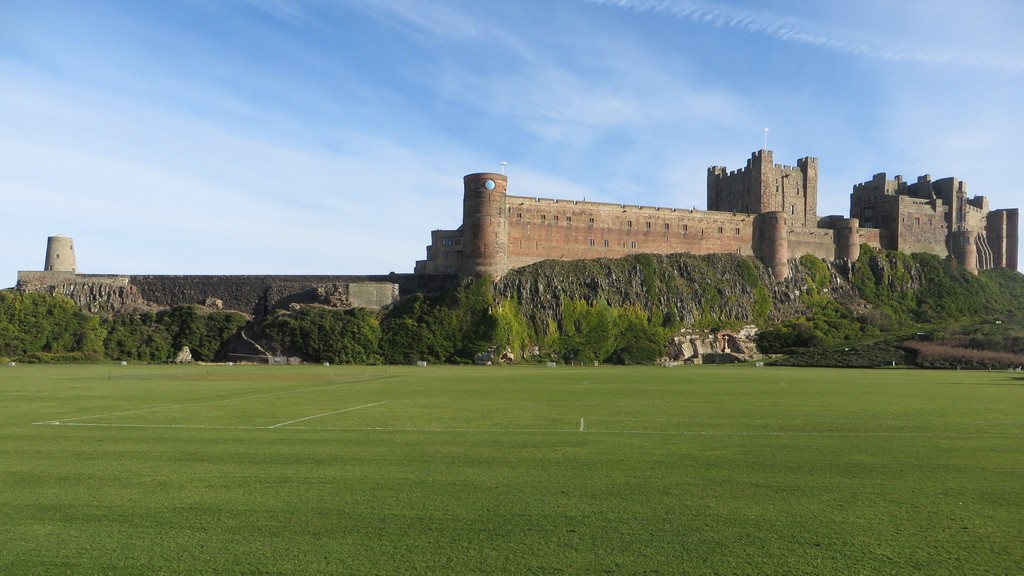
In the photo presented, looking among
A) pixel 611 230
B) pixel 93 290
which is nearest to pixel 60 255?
pixel 93 290

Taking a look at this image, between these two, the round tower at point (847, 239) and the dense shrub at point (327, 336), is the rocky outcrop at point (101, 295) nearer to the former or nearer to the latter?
the dense shrub at point (327, 336)

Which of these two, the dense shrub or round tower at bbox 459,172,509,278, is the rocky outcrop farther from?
round tower at bbox 459,172,509,278

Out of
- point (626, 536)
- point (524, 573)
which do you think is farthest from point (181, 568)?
point (626, 536)

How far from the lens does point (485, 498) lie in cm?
919

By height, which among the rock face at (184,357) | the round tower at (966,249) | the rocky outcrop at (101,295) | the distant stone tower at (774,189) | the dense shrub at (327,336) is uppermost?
the distant stone tower at (774,189)

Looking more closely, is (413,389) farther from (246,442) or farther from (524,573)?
(524,573)

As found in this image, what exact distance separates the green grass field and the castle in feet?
189

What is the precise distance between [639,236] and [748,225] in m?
13.3

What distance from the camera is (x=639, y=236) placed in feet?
272

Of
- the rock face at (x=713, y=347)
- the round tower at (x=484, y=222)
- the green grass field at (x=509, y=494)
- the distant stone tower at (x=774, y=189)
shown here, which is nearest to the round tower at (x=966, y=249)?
the distant stone tower at (x=774, y=189)

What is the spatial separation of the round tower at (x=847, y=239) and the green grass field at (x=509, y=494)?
76.0 metres

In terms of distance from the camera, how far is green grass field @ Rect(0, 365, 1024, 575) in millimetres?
7055

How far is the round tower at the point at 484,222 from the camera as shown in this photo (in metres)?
74.1

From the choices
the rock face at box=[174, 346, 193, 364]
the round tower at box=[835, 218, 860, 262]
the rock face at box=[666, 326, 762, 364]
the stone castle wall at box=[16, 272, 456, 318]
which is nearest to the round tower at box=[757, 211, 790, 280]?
the round tower at box=[835, 218, 860, 262]
